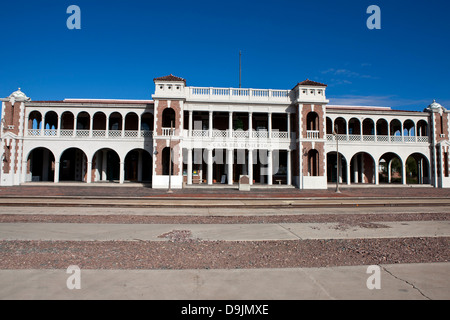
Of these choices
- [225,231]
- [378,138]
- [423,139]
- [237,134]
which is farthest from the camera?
[378,138]

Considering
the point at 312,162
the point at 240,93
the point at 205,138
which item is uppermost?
the point at 240,93

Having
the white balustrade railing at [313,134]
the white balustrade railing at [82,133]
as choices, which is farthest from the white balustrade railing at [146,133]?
the white balustrade railing at [313,134]

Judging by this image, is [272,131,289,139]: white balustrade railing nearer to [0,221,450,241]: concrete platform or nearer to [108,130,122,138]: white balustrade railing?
[108,130,122,138]: white balustrade railing

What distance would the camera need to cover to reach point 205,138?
87.8 ft

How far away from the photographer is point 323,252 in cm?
533

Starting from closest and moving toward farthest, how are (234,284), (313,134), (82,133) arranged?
(234,284) → (313,134) → (82,133)

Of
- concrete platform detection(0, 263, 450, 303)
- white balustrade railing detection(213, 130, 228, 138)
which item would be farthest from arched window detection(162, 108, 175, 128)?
concrete platform detection(0, 263, 450, 303)

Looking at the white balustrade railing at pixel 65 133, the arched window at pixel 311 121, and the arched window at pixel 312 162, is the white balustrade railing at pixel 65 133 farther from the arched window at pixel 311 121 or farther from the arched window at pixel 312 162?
the arched window at pixel 311 121

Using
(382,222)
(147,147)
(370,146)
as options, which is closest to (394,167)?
(370,146)

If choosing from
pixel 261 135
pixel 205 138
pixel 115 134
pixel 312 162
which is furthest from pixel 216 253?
pixel 115 134

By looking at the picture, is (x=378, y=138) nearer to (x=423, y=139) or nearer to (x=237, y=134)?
(x=423, y=139)
